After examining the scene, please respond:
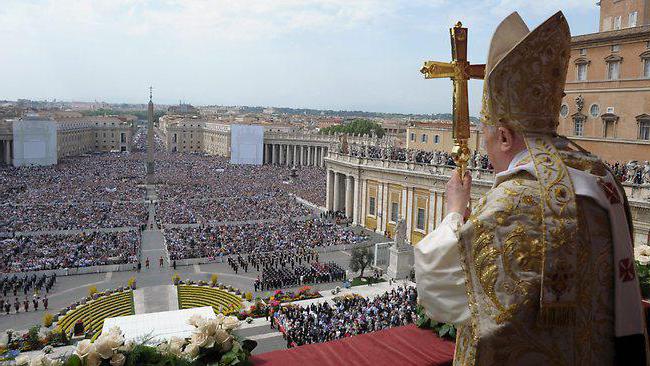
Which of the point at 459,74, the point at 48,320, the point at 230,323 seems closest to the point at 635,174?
the point at 459,74

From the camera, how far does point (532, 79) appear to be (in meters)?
2.74

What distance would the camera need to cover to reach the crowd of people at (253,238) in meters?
33.1

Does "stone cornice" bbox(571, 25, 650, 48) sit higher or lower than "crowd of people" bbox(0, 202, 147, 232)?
higher

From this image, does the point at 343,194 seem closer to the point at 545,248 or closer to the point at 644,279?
the point at 644,279

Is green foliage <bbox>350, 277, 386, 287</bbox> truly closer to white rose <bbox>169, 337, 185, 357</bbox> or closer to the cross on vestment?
white rose <bbox>169, 337, 185, 357</bbox>

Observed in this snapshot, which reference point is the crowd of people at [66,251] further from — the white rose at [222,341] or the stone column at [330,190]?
the white rose at [222,341]

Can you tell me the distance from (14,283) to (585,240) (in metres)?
28.9

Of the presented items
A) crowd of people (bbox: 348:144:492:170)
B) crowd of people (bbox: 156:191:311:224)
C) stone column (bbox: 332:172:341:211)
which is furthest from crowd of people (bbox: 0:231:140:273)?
crowd of people (bbox: 348:144:492:170)

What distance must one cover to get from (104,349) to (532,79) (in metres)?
3.78

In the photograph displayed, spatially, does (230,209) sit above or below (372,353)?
below

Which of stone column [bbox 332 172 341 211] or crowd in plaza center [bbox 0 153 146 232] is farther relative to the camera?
stone column [bbox 332 172 341 211]

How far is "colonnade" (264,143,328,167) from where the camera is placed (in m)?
99.7

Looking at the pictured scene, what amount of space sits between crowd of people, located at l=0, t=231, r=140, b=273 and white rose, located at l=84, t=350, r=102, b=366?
27725 millimetres

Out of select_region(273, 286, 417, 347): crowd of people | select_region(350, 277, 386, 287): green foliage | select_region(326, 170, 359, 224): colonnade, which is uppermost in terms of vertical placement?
select_region(326, 170, 359, 224): colonnade
